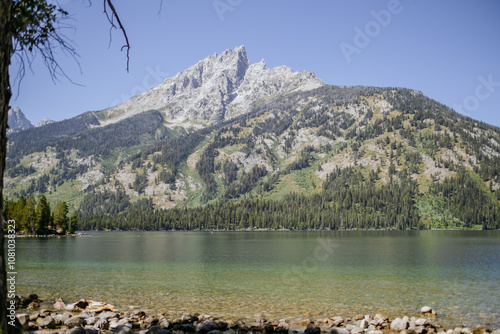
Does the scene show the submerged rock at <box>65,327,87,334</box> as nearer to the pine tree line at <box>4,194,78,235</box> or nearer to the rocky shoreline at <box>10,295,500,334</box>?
the rocky shoreline at <box>10,295,500,334</box>

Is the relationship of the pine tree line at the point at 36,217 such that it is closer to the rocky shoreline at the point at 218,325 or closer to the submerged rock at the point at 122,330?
the rocky shoreline at the point at 218,325

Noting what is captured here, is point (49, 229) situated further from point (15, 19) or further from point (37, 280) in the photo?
point (15, 19)

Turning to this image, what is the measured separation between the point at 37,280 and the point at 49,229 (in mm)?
124984

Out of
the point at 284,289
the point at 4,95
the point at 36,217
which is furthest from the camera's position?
the point at 36,217

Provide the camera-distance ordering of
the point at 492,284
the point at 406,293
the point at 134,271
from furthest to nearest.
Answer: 1. the point at 134,271
2. the point at 492,284
3. the point at 406,293

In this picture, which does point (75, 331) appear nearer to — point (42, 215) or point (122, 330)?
point (122, 330)

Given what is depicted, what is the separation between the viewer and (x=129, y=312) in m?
25.7

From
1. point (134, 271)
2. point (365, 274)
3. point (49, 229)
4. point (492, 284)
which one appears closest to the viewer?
point (492, 284)

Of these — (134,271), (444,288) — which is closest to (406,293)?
(444,288)

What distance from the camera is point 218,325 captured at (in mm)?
21953

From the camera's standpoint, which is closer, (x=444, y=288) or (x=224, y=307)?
(x=224, y=307)

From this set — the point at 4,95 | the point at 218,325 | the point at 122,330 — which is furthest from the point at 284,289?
the point at 4,95

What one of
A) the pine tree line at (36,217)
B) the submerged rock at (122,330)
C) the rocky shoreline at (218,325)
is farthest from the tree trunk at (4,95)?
the pine tree line at (36,217)

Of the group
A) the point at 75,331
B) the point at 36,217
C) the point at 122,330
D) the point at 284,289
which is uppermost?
the point at 36,217
